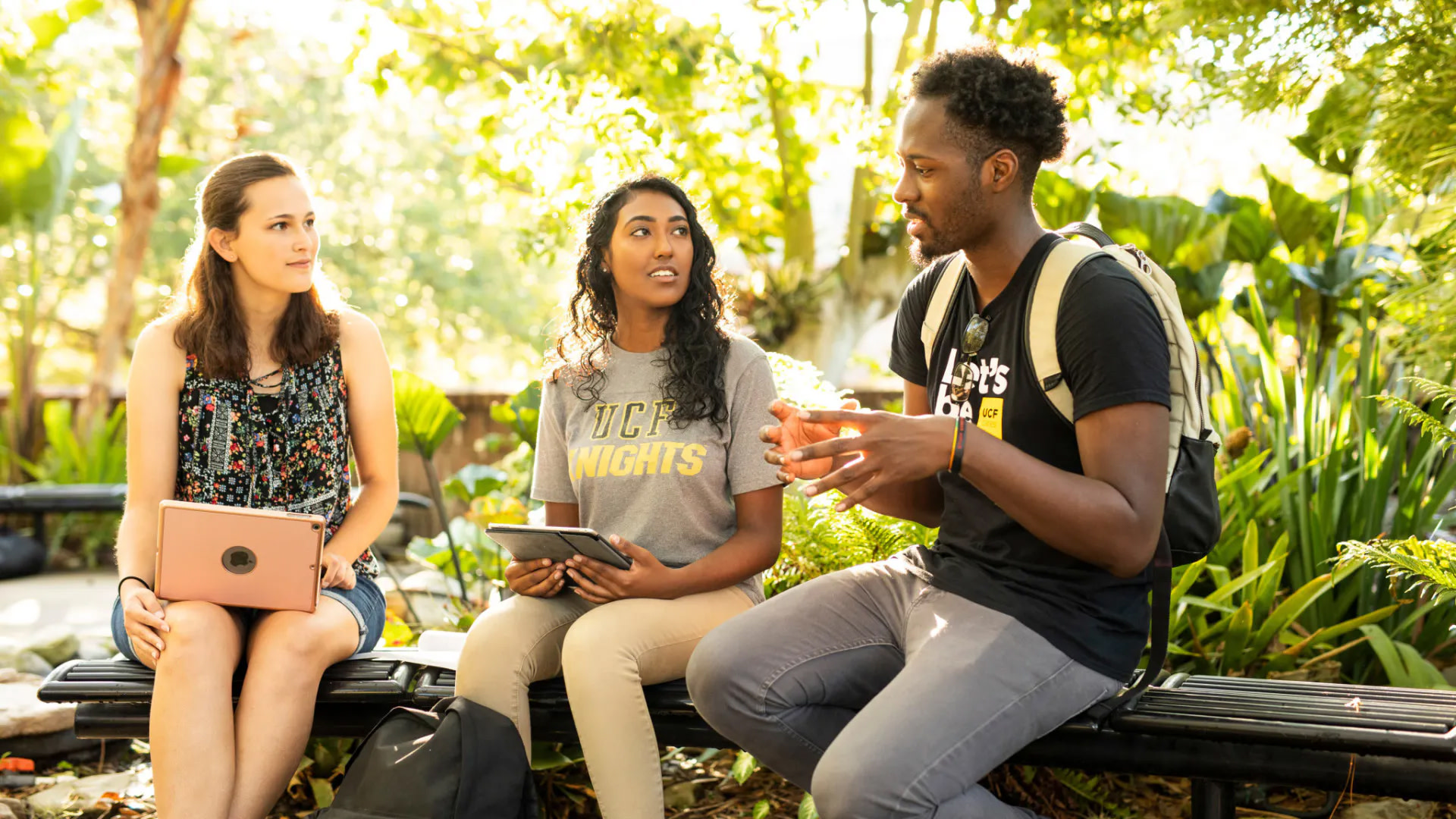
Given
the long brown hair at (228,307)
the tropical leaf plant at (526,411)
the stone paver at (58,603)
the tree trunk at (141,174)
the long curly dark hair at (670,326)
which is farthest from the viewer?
the tree trunk at (141,174)

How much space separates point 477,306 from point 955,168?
1480 cm

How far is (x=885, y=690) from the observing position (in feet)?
6.77

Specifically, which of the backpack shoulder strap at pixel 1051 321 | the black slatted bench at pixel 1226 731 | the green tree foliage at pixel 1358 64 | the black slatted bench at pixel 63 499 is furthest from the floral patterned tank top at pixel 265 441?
the black slatted bench at pixel 63 499

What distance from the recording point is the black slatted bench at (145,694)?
2619 millimetres

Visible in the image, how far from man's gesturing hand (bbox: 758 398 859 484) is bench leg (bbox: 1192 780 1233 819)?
37.3 inches

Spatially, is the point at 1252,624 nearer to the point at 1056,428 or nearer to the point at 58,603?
the point at 1056,428

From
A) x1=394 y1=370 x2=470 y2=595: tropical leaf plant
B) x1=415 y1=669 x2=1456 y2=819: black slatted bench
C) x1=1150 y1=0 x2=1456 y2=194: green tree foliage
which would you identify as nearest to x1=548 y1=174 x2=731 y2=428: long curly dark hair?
x1=394 y1=370 x2=470 y2=595: tropical leaf plant

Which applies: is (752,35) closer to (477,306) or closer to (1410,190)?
(1410,190)

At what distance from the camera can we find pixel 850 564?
10.6ft

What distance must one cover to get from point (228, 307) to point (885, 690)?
6.24 feet

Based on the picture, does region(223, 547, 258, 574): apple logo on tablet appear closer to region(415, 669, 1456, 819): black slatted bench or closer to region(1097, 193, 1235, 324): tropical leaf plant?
region(415, 669, 1456, 819): black slatted bench

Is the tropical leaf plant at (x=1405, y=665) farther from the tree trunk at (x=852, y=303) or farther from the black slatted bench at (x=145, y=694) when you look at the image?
the tree trunk at (x=852, y=303)

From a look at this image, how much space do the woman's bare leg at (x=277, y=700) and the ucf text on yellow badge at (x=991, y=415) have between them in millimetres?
1516

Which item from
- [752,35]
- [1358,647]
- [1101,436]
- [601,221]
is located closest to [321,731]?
[601,221]
